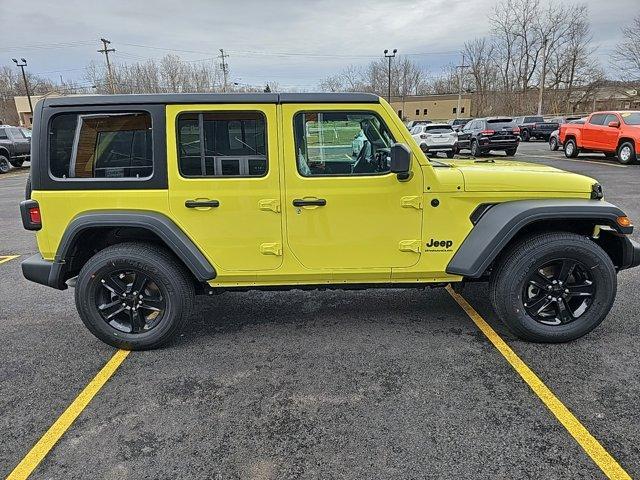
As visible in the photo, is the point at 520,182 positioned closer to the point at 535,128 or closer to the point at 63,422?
the point at 63,422

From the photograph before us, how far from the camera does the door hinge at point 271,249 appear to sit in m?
3.41

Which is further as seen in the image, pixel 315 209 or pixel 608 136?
pixel 608 136

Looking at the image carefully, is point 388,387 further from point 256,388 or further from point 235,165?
point 235,165

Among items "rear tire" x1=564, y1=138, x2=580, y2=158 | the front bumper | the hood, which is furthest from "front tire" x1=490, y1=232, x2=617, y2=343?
"rear tire" x1=564, y1=138, x2=580, y2=158

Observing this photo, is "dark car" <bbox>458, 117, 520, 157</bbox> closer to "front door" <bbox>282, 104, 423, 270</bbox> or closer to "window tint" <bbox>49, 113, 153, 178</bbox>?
"front door" <bbox>282, 104, 423, 270</bbox>

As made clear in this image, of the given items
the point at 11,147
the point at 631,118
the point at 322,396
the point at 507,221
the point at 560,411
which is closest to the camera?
the point at 560,411

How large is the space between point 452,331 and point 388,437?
152cm

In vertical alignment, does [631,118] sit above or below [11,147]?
above

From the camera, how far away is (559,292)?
350cm

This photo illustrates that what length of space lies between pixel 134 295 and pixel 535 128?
32916 mm

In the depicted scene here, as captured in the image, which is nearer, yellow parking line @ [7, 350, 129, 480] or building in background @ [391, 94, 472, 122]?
yellow parking line @ [7, 350, 129, 480]

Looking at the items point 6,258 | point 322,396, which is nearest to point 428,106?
point 6,258

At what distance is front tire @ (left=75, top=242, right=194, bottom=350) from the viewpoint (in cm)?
342

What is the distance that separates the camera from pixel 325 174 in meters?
3.34
